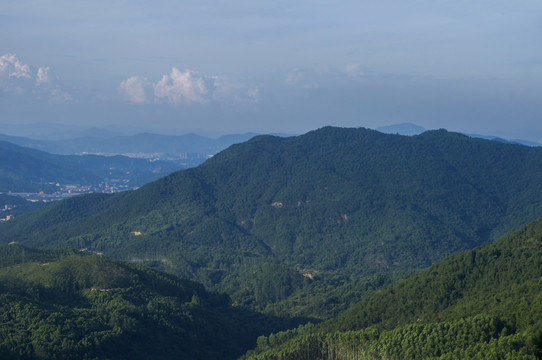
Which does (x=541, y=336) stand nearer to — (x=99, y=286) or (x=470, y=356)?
(x=470, y=356)

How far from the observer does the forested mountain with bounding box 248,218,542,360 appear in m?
59.7

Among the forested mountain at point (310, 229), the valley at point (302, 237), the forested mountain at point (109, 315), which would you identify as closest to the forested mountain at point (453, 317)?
the forested mountain at point (109, 315)

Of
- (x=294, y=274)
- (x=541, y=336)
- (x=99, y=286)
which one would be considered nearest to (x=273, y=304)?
(x=294, y=274)

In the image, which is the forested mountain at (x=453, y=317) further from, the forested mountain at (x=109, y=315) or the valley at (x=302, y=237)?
the valley at (x=302, y=237)

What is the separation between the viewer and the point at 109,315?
85625mm

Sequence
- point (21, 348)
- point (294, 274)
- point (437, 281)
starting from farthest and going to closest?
point (294, 274), point (437, 281), point (21, 348)

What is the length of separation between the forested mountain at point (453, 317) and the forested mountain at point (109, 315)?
39.8 feet

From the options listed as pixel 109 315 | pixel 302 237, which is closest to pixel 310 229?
pixel 302 237

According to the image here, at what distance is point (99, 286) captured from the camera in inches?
3730

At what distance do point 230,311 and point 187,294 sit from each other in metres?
10.6

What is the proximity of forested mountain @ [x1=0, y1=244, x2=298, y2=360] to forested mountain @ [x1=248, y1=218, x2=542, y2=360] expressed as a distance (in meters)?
12.1

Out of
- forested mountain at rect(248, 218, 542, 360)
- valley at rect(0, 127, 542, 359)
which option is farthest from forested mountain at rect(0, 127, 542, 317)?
forested mountain at rect(248, 218, 542, 360)

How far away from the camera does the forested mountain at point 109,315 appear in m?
75.6

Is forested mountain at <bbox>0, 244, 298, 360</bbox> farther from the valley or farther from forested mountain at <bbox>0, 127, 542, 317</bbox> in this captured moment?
forested mountain at <bbox>0, 127, 542, 317</bbox>
